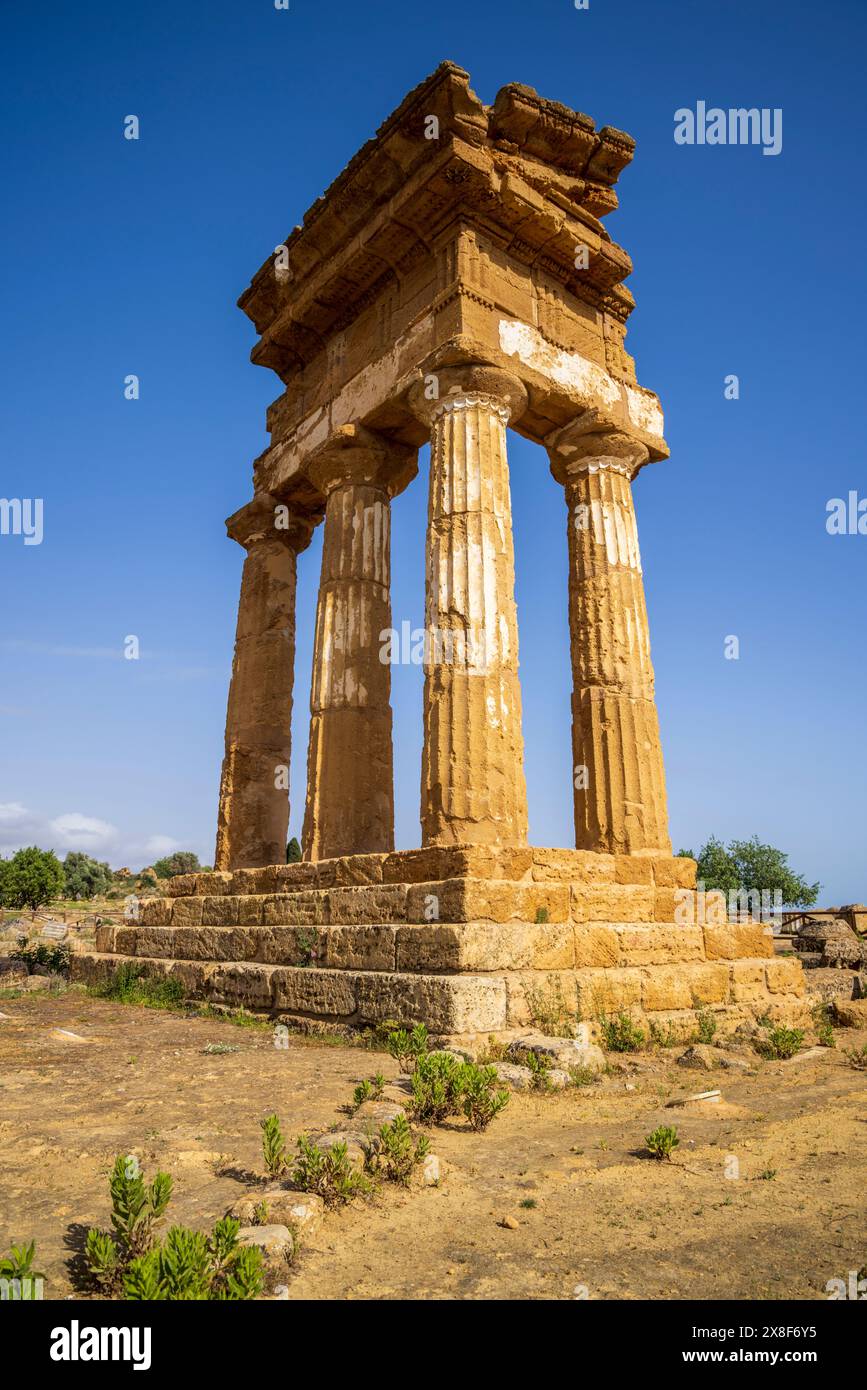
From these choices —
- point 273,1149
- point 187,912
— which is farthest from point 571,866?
point 187,912

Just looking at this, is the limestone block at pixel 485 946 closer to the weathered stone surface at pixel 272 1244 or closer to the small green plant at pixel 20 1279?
the weathered stone surface at pixel 272 1244

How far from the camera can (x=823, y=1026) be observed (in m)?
8.52

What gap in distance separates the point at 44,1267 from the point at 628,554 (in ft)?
31.5

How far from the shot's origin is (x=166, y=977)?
10414 mm

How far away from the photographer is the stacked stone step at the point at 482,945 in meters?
6.71

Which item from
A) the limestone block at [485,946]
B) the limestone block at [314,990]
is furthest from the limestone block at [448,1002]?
the limestone block at [314,990]

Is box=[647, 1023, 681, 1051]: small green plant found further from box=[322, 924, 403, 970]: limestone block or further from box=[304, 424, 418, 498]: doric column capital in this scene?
box=[304, 424, 418, 498]: doric column capital

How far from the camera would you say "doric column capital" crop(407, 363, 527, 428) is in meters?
9.43

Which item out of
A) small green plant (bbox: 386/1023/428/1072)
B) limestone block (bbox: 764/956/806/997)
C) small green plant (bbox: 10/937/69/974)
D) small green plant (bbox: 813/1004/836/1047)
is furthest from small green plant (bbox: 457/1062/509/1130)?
small green plant (bbox: 10/937/69/974)

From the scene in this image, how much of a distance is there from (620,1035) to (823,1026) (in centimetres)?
290

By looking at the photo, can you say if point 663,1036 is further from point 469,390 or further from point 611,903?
point 469,390

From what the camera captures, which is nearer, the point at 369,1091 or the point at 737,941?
the point at 369,1091

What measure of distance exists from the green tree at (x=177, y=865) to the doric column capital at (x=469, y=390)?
4630cm
